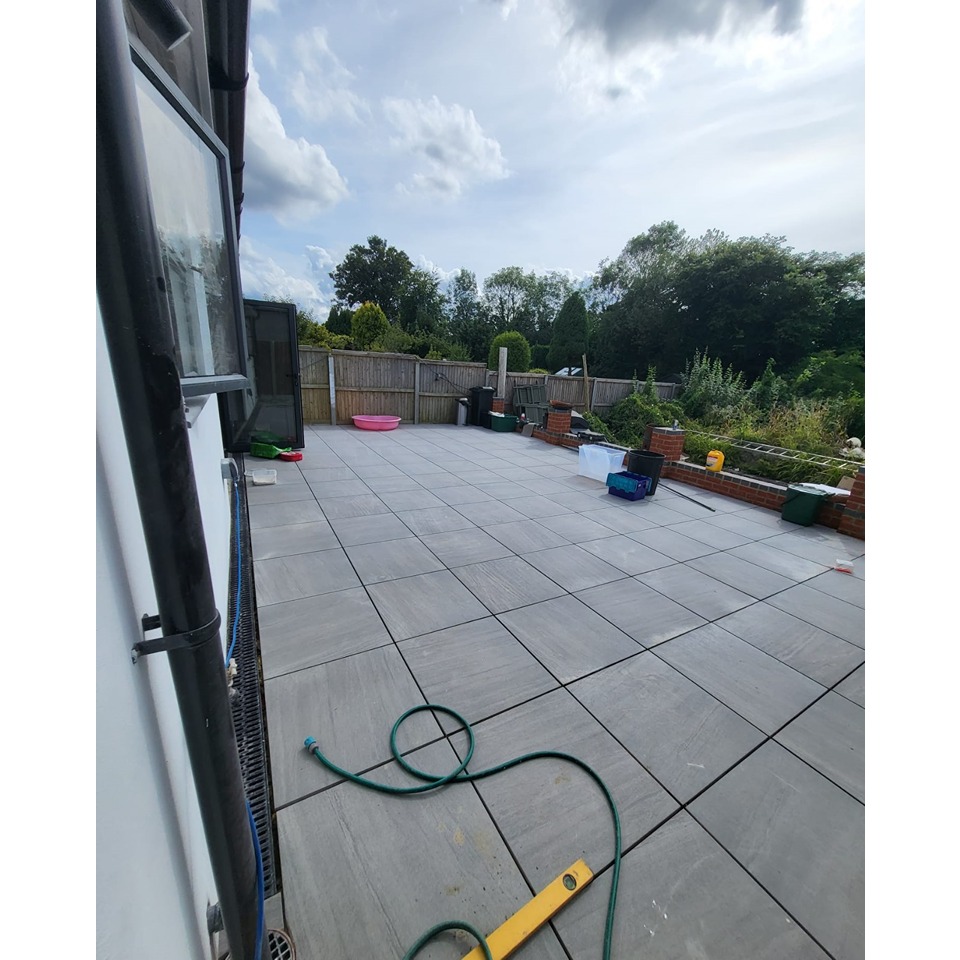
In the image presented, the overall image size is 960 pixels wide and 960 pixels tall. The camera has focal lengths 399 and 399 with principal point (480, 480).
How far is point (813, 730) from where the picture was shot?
1.72 m

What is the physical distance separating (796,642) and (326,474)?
14.3 feet

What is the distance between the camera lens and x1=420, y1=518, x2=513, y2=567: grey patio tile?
2.91 m


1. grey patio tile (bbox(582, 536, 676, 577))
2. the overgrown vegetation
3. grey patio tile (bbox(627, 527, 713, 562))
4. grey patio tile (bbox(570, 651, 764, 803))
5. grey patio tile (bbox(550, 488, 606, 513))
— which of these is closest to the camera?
grey patio tile (bbox(570, 651, 764, 803))

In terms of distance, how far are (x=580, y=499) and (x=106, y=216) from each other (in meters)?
4.39

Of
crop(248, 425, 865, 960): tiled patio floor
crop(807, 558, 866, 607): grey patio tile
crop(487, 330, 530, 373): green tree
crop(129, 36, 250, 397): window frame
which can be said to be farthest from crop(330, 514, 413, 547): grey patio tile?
crop(487, 330, 530, 373): green tree

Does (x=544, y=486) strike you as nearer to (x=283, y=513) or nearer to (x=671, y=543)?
(x=671, y=543)

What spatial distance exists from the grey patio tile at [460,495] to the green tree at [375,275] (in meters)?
20.0

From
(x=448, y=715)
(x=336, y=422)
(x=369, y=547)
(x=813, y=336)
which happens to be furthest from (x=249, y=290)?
(x=813, y=336)

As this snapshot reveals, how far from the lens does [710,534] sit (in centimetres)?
382

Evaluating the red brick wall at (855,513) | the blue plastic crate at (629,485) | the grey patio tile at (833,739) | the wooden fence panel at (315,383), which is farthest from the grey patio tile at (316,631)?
the wooden fence panel at (315,383)

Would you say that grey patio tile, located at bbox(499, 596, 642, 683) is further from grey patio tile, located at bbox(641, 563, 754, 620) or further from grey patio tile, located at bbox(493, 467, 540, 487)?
grey patio tile, located at bbox(493, 467, 540, 487)

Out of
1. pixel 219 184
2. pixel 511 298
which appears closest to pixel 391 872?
pixel 219 184

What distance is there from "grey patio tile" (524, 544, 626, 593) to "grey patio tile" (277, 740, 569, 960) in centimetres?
155
